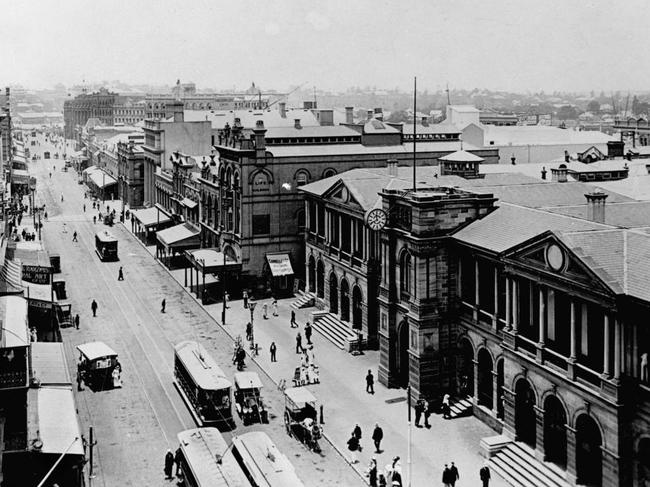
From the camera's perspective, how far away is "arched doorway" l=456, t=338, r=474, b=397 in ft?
142

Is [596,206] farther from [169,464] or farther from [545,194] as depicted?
[169,464]

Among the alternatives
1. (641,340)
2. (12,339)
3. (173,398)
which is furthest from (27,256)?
(641,340)

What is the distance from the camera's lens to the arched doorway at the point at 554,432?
114ft

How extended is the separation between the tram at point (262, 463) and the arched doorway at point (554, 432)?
37.5ft

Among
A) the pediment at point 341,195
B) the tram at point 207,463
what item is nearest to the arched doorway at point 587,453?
the tram at point 207,463

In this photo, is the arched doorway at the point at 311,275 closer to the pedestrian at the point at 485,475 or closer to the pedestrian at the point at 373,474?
the pedestrian at the point at 373,474

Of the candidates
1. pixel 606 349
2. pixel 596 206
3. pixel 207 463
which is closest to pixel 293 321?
pixel 596 206

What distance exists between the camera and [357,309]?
5694 centimetres

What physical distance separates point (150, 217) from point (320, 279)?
1551 inches

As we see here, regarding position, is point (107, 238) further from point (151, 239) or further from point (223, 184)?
point (223, 184)

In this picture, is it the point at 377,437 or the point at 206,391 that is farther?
the point at 206,391

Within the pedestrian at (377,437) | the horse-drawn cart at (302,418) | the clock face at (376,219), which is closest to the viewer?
the pedestrian at (377,437)

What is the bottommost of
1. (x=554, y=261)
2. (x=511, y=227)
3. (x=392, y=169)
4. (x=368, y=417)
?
(x=368, y=417)

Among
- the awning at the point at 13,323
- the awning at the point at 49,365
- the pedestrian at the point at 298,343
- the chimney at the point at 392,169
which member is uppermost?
the chimney at the point at 392,169
